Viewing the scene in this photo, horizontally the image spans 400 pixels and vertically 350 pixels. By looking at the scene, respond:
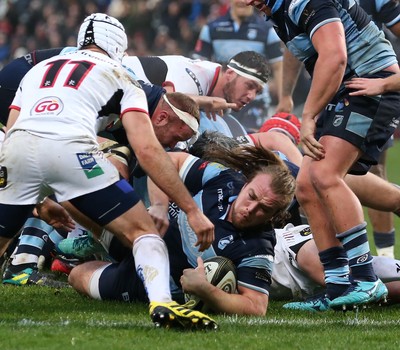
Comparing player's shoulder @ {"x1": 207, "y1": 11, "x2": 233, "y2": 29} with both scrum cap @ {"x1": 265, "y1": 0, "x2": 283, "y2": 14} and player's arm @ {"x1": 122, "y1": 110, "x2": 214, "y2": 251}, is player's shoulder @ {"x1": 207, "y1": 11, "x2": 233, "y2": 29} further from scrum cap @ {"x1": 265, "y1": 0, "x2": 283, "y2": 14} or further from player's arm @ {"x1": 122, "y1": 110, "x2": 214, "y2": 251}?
player's arm @ {"x1": 122, "y1": 110, "x2": 214, "y2": 251}

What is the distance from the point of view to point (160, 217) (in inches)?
248

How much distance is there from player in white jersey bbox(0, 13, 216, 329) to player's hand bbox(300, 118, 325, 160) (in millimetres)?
1136

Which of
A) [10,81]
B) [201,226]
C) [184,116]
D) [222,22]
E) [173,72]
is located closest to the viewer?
[201,226]

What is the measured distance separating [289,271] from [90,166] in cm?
192

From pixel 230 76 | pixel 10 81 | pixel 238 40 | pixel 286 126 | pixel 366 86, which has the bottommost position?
pixel 238 40

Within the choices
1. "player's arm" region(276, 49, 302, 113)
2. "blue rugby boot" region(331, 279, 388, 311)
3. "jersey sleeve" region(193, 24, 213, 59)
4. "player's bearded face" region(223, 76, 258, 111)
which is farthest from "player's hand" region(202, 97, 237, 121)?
"jersey sleeve" region(193, 24, 213, 59)

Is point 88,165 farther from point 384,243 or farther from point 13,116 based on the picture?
point 384,243

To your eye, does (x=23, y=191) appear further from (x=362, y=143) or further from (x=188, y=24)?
(x=188, y=24)

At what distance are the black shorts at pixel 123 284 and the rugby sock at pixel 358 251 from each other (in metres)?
1.31

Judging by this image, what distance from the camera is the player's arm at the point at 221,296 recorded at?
595 centimetres

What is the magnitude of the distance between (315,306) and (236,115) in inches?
291

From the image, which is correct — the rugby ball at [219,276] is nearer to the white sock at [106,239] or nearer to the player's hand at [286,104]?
the white sock at [106,239]

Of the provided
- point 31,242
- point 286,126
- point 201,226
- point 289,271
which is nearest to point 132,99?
point 201,226

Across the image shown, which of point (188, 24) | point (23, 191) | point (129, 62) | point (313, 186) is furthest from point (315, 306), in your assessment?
point (188, 24)
